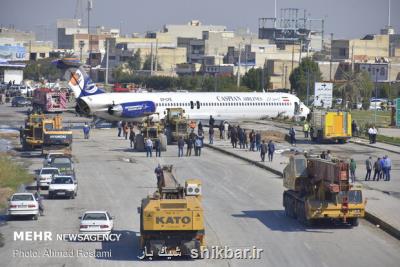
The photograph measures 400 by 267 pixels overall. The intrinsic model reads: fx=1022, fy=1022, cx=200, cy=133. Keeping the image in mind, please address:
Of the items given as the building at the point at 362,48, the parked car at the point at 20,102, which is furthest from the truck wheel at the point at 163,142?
the building at the point at 362,48

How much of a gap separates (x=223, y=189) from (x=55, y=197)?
769 cm

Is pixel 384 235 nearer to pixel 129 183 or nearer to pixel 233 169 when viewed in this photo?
pixel 129 183

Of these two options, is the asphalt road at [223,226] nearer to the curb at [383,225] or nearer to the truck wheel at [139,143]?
the curb at [383,225]

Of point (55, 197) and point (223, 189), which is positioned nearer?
point (55, 197)

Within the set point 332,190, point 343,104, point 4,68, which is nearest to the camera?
point 332,190

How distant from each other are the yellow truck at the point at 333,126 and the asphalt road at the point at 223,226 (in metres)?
14.3

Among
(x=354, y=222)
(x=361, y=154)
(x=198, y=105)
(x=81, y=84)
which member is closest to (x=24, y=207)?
(x=354, y=222)

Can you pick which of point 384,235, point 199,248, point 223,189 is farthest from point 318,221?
point 223,189

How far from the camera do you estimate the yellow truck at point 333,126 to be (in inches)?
2569

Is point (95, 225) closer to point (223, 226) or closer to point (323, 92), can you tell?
point (223, 226)

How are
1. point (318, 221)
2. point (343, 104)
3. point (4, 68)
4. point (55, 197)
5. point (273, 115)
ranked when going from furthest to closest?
point (4, 68) < point (343, 104) < point (273, 115) < point (55, 197) < point (318, 221)

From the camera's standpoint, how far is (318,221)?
34094mm

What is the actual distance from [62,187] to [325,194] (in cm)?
1207

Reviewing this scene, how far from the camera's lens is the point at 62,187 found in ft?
132
